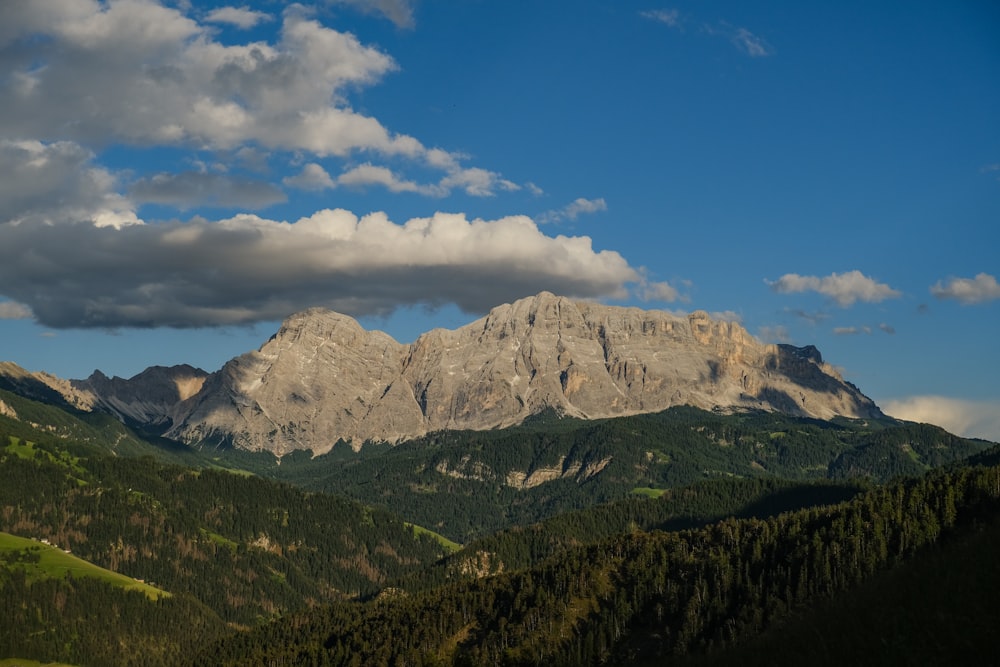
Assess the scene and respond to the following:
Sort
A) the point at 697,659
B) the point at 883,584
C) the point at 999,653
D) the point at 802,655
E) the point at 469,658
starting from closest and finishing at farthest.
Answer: the point at 999,653 < the point at 802,655 < the point at 883,584 < the point at 697,659 < the point at 469,658

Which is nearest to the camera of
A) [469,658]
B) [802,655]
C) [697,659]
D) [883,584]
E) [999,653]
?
[999,653]

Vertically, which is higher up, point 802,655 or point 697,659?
point 802,655

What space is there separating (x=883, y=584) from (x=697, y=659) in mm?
21840

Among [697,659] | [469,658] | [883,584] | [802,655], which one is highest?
[883,584]

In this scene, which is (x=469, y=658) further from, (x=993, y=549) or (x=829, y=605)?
(x=993, y=549)

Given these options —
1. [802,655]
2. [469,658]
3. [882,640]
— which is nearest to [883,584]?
[802,655]

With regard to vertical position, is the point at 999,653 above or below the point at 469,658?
above

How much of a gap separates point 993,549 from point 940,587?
580 centimetres

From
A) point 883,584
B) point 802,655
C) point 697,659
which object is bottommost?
point 697,659

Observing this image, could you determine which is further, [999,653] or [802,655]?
[802,655]

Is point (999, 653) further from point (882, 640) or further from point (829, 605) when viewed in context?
point (829, 605)

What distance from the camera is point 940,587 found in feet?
225

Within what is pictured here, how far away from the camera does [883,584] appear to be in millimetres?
76375

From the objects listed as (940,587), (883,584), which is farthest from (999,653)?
(883,584)
